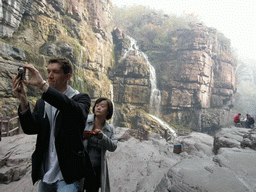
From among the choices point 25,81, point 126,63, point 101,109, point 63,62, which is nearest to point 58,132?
point 25,81

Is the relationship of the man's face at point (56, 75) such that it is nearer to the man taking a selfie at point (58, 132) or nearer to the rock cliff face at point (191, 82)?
the man taking a selfie at point (58, 132)

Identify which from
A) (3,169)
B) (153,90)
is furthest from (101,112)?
(153,90)

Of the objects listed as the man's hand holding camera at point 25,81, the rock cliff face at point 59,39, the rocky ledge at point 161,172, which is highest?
the rock cliff face at point 59,39

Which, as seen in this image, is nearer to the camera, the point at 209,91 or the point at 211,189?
the point at 211,189

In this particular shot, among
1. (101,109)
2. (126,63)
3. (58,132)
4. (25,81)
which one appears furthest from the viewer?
(126,63)

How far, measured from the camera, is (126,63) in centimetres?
2214

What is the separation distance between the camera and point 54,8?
15.7 m

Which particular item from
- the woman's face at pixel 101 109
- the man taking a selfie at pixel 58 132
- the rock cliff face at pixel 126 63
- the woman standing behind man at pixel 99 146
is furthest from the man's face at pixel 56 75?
the rock cliff face at pixel 126 63

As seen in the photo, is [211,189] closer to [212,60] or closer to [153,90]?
[153,90]

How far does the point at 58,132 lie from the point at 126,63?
21624 mm

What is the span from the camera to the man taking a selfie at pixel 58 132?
1.12 metres

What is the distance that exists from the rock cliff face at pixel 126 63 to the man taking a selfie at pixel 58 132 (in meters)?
12.1

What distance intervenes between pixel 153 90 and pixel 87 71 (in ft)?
35.5

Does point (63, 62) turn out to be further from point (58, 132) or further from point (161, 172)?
point (161, 172)
